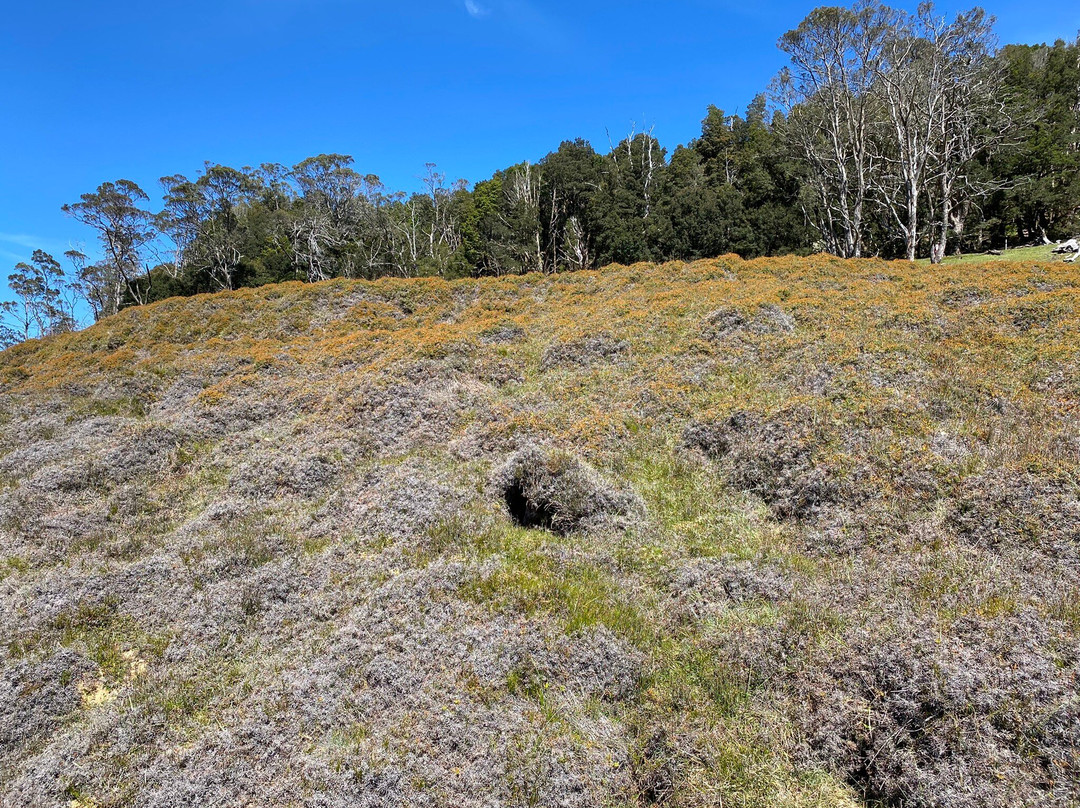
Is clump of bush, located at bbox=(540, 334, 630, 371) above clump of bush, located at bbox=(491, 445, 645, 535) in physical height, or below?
above

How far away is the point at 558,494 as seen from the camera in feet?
27.7

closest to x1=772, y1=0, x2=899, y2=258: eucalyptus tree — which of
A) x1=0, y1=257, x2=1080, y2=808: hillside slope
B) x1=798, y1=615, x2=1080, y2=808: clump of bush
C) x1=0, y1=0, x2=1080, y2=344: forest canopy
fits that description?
x1=0, y1=0, x2=1080, y2=344: forest canopy

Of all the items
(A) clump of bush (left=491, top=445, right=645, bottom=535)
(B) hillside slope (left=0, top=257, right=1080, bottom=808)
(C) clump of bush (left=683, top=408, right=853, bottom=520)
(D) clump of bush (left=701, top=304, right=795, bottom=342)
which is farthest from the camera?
(D) clump of bush (left=701, top=304, right=795, bottom=342)

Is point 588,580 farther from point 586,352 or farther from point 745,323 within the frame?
point 745,323

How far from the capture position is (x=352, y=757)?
4414 mm

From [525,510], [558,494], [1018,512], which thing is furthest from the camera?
[525,510]

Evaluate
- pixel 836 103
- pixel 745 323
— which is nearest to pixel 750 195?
pixel 836 103

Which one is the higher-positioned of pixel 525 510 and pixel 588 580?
pixel 525 510

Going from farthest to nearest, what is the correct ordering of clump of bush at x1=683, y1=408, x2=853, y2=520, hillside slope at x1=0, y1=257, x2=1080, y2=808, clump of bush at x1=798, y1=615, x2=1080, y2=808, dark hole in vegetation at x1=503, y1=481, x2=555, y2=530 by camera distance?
dark hole in vegetation at x1=503, y1=481, x2=555, y2=530 < clump of bush at x1=683, y1=408, x2=853, y2=520 < hillside slope at x1=0, y1=257, x2=1080, y2=808 < clump of bush at x1=798, y1=615, x2=1080, y2=808

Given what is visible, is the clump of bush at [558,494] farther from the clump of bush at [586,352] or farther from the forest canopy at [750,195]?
the forest canopy at [750,195]

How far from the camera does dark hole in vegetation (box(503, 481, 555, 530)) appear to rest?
27.6 feet

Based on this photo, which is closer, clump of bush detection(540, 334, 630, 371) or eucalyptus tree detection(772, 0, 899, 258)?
clump of bush detection(540, 334, 630, 371)

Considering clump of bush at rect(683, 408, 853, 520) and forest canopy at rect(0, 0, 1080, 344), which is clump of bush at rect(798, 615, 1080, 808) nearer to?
clump of bush at rect(683, 408, 853, 520)

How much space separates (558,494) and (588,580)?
1992 millimetres
